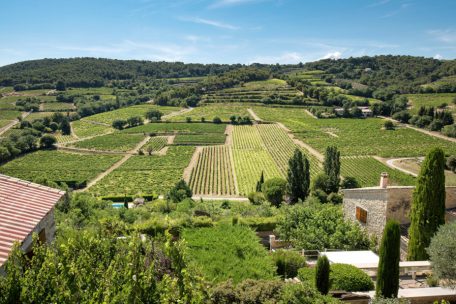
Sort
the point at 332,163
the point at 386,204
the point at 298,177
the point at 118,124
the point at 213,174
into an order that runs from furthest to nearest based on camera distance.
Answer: the point at 118,124
the point at 213,174
the point at 332,163
the point at 298,177
the point at 386,204

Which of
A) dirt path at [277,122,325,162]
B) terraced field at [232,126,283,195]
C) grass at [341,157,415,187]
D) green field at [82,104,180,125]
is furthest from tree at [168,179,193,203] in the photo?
green field at [82,104,180,125]

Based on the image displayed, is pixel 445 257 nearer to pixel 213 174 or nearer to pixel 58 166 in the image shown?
pixel 213 174

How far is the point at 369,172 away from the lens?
62.0m

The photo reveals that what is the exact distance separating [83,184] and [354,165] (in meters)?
49.1

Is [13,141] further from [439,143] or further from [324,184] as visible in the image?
[439,143]

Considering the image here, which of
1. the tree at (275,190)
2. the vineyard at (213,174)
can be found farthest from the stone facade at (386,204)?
the vineyard at (213,174)

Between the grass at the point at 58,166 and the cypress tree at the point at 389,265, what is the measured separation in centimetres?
6019

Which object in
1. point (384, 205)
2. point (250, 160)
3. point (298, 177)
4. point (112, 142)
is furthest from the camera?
point (112, 142)

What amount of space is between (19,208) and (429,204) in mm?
17055

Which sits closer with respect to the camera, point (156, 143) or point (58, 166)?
point (58, 166)

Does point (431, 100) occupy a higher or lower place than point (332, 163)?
higher

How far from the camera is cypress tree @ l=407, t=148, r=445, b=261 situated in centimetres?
1723

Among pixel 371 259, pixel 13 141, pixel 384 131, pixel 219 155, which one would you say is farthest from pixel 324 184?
pixel 13 141

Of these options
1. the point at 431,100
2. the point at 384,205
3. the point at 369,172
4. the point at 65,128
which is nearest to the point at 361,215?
the point at 384,205
